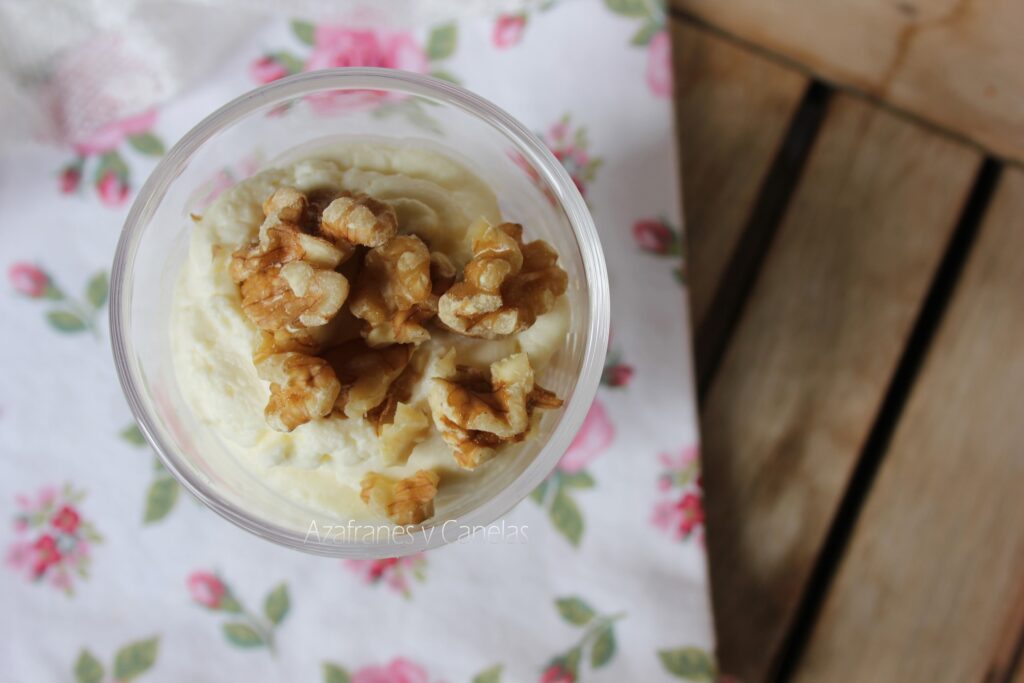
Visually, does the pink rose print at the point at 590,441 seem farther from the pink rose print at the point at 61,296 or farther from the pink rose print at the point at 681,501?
the pink rose print at the point at 61,296

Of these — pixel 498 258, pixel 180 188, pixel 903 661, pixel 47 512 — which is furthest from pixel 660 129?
pixel 47 512

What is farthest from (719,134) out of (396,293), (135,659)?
(135,659)

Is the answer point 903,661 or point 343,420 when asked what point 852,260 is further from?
point 343,420

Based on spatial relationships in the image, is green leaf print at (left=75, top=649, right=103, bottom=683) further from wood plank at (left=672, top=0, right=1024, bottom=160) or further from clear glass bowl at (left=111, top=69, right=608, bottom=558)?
wood plank at (left=672, top=0, right=1024, bottom=160)

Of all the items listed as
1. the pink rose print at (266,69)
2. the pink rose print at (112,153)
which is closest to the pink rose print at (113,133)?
the pink rose print at (112,153)

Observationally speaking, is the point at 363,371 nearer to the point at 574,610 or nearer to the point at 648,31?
the point at 574,610

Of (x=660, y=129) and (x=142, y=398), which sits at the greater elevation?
(x=660, y=129)
